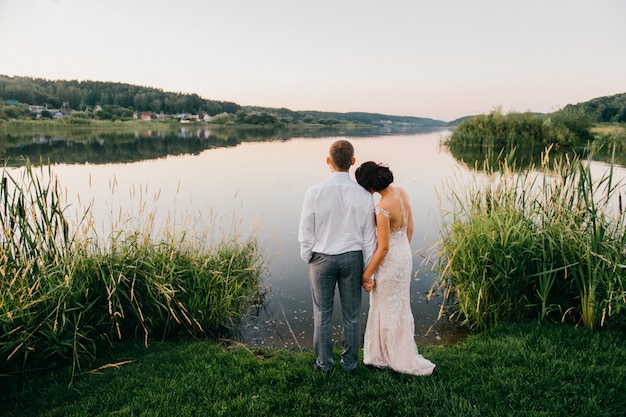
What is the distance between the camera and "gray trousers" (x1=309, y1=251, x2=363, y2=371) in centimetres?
350

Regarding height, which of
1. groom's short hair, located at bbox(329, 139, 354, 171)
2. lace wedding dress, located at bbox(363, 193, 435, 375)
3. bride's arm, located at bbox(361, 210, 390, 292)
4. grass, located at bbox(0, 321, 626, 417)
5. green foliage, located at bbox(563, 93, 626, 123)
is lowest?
grass, located at bbox(0, 321, 626, 417)

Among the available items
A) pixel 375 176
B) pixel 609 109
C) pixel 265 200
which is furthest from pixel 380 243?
pixel 609 109

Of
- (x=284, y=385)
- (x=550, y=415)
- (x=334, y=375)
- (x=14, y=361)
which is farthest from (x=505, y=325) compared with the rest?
(x=14, y=361)

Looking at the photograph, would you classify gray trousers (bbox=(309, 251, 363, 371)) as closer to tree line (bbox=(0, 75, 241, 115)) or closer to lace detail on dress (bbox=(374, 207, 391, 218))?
lace detail on dress (bbox=(374, 207, 391, 218))

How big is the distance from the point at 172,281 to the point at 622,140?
36144mm

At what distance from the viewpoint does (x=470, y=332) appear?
18.1 ft

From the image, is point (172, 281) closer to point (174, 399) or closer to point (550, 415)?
point (174, 399)

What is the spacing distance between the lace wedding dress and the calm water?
1711 mm

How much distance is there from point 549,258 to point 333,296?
3112 mm

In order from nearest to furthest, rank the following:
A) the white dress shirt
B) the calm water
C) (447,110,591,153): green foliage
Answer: the white dress shirt
the calm water
(447,110,591,153): green foliage

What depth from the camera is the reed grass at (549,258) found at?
4.50 meters

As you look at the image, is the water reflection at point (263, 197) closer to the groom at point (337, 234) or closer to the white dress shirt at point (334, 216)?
the groom at point (337, 234)

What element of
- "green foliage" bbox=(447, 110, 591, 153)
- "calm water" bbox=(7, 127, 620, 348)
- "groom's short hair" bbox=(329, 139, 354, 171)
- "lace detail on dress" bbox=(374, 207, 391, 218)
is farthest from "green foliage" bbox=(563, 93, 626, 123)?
"groom's short hair" bbox=(329, 139, 354, 171)

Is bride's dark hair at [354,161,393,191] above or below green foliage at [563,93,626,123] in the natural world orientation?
below
